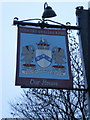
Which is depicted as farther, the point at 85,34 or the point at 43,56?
the point at 85,34

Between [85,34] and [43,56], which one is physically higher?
[85,34]

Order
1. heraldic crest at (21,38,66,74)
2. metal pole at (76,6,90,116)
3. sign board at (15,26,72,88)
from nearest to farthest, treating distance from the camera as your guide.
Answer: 1. sign board at (15,26,72,88)
2. heraldic crest at (21,38,66,74)
3. metal pole at (76,6,90,116)

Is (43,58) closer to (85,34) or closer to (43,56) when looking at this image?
(43,56)

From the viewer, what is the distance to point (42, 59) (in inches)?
256

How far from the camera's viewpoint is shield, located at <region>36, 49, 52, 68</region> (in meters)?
6.45

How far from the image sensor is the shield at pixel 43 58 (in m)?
6.45

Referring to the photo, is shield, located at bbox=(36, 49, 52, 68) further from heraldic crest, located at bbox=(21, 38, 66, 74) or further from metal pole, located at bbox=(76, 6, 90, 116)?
metal pole, located at bbox=(76, 6, 90, 116)

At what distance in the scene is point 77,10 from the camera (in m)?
7.30

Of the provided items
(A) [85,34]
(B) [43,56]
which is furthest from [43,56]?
(A) [85,34]

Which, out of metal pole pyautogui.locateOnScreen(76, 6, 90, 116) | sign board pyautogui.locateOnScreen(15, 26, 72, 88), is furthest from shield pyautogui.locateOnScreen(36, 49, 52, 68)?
metal pole pyautogui.locateOnScreen(76, 6, 90, 116)

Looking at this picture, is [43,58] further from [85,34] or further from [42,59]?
[85,34]

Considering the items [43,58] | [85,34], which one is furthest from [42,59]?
[85,34]

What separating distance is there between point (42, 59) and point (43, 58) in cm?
3

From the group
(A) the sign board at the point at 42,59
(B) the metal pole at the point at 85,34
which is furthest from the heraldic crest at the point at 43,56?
(B) the metal pole at the point at 85,34
